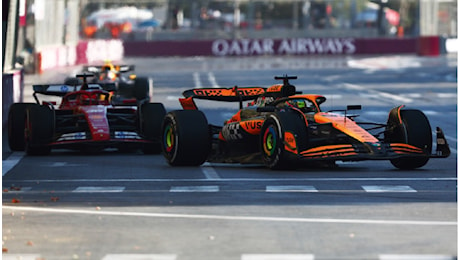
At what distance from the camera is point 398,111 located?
19.3 metres

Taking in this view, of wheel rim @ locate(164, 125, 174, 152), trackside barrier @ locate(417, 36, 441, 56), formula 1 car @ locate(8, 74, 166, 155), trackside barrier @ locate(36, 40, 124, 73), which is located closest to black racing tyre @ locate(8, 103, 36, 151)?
formula 1 car @ locate(8, 74, 166, 155)

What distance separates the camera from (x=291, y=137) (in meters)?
18.2

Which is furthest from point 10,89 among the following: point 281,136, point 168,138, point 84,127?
point 281,136

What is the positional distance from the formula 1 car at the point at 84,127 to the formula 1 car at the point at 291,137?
94.7 inches

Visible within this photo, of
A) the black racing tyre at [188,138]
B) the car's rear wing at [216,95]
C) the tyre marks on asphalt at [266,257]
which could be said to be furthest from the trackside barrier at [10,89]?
the tyre marks on asphalt at [266,257]

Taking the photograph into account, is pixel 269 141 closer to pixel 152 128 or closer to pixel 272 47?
pixel 152 128

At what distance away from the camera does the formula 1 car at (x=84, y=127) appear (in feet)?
74.1

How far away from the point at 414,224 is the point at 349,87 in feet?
130

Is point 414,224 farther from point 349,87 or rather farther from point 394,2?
point 394,2

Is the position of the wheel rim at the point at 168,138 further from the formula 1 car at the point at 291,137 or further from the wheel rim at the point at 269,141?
the wheel rim at the point at 269,141

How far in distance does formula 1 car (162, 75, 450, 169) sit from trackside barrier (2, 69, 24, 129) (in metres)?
11.7

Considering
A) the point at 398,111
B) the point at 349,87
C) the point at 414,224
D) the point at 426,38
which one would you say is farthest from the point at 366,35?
the point at 414,224

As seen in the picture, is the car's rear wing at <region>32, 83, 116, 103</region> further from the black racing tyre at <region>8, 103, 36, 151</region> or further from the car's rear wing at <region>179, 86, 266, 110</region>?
the car's rear wing at <region>179, 86, 266, 110</region>

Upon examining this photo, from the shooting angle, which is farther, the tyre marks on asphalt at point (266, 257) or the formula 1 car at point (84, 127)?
the formula 1 car at point (84, 127)
